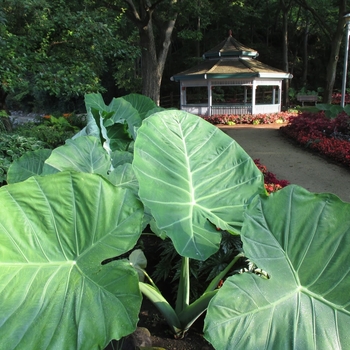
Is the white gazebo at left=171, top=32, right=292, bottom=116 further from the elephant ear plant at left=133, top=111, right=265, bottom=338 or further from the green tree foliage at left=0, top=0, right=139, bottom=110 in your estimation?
the elephant ear plant at left=133, top=111, right=265, bottom=338

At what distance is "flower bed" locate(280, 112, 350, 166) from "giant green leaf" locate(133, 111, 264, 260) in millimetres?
6006

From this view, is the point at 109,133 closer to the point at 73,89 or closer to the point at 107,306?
the point at 107,306

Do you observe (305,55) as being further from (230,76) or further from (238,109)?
(238,109)

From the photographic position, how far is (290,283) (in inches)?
50.2

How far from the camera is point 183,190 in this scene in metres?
1.69

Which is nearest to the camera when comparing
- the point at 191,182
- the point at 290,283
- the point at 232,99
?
the point at 290,283

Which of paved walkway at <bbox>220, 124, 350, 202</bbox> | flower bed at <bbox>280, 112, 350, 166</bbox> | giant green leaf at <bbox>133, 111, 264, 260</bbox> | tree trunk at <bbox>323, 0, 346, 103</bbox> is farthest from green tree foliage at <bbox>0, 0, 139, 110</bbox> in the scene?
tree trunk at <bbox>323, 0, 346, 103</bbox>

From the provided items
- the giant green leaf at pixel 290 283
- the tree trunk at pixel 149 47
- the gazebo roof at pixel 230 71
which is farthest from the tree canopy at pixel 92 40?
the giant green leaf at pixel 290 283

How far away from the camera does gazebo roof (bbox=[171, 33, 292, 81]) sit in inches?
610

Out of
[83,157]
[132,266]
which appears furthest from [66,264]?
[83,157]

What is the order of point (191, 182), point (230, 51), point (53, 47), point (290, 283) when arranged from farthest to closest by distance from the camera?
1. point (230, 51)
2. point (53, 47)
3. point (191, 182)
4. point (290, 283)

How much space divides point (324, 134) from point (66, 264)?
30.5 ft

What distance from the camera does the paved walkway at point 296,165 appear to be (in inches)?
234

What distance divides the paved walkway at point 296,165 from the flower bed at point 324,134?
200 mm
